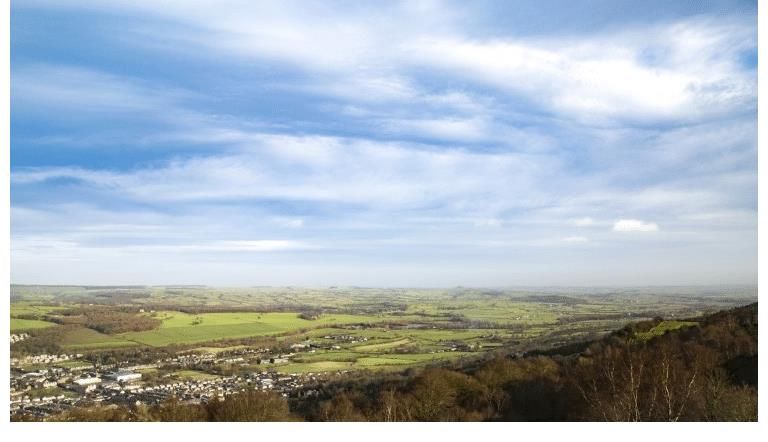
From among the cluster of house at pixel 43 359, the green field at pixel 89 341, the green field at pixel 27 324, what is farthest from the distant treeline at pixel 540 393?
the green field at pixel 89 341

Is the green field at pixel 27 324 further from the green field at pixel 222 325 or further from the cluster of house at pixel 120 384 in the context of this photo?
the green field at pixel 222 325

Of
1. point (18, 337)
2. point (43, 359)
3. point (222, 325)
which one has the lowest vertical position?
point (43, 359)

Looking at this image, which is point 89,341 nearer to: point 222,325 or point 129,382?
point 129,382

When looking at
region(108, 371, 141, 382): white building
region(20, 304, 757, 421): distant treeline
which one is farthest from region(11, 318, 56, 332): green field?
region(20, 304, 757, 421): distant treeline

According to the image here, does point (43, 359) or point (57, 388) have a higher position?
point (43, 359)

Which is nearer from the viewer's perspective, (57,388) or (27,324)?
(57,388)

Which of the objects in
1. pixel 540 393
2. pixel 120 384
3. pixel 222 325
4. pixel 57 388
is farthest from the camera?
pixel 222 325

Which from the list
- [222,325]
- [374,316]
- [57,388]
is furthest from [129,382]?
[374,316]
